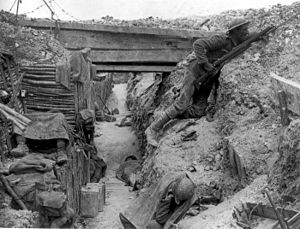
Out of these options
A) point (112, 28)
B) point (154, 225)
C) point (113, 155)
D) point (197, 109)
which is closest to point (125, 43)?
point (112, 28)

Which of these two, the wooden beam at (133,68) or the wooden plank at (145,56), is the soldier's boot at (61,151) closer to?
the wooden plank at (145,56)

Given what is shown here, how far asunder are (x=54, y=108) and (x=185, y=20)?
660cm

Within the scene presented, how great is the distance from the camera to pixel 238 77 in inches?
532

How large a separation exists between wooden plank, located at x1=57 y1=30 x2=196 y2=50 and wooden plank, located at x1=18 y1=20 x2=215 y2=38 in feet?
0.46

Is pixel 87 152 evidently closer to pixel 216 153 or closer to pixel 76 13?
pixel 216 153

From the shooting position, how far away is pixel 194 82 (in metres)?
14.0

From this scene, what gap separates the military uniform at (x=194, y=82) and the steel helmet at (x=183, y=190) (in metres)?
5.29

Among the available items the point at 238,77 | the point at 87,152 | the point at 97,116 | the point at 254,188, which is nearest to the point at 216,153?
the point at 238,77

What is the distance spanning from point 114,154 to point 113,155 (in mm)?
86

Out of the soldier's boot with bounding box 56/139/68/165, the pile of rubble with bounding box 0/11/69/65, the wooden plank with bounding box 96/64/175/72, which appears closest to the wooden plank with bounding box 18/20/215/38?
the pile of rubble with bounding box 0/11/69/65

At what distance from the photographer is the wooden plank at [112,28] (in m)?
16.8

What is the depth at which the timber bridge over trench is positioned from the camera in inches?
663

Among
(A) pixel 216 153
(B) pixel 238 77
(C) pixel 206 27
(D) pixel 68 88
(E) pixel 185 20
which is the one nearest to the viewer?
(A) pixel 216 153

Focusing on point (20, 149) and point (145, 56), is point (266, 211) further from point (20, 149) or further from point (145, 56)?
point (145, 56)
